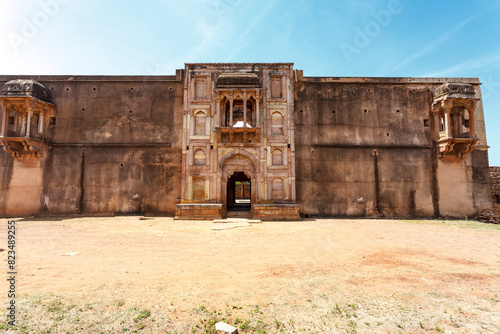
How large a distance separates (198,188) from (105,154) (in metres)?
6.29

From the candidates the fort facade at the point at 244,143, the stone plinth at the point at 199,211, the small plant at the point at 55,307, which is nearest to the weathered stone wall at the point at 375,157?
the fort facade at the point at 244,143

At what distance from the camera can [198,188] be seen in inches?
553

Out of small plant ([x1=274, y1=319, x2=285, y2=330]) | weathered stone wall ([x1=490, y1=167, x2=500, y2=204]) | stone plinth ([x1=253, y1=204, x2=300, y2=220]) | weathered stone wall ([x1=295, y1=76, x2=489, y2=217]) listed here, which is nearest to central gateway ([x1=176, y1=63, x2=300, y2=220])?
stone plinth ([x1=253, y1=204, x2=300, y2=220])

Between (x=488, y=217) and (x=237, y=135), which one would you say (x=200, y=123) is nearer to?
(x=237, y=135)

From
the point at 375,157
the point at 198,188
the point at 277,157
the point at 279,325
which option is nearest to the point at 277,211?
the point at 277,157

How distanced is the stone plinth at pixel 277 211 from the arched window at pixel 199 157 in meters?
4.30

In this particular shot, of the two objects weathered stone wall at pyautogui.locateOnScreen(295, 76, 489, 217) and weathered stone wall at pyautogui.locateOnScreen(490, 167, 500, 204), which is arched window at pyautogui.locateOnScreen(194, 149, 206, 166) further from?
weathered stone wall at pyautogui.locateOnScreen(490, 167, 500, 204)

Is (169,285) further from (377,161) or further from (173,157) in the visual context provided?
(377,161)

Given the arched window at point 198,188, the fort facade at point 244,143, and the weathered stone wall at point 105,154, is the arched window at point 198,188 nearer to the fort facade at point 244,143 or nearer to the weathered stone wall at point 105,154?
the fort facade at point 244,143

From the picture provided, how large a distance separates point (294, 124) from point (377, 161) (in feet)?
18.5

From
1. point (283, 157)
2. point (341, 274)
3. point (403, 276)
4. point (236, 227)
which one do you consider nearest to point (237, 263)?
point (341, 274)

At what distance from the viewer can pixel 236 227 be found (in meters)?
10.3

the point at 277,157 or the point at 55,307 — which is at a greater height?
the point at 277,157

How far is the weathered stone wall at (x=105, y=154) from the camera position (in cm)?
1429
